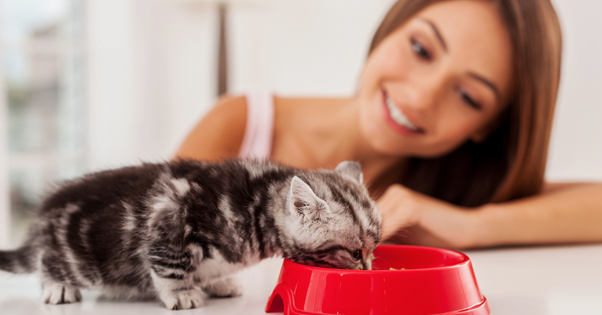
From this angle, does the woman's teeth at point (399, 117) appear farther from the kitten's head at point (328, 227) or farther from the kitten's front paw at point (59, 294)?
the kitten's front paw at point (59, 294)

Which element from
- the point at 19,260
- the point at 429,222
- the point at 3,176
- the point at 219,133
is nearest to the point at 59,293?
the point at 19,260

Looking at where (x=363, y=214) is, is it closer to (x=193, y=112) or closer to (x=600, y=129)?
(x=600, y=129)

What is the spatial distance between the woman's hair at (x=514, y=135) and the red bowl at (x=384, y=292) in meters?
1.18

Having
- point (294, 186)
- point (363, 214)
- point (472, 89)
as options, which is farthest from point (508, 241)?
point (294, 186)

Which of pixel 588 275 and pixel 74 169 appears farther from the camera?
pixel 74 169

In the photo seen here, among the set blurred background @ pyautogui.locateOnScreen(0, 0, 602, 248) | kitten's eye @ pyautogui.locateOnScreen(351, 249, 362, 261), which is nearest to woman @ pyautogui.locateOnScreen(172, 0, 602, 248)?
kitten's eye @ pyautogui.locateOnScreen(351, 249, 362, 261)

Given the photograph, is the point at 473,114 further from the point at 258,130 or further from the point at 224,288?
the point at 224,288

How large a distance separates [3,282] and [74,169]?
3040 millimetres

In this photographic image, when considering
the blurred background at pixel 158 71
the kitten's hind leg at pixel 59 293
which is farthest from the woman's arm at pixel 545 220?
the blurred background at pixel 158 71

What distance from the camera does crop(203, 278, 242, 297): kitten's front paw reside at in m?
1.12

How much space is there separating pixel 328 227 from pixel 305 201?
0.25 feet

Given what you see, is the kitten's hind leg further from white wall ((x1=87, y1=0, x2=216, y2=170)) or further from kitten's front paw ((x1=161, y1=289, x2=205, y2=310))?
white wall ((x1=87, y1=0, x2=216, y2=170))

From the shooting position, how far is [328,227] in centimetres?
105

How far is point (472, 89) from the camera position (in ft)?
6.05
